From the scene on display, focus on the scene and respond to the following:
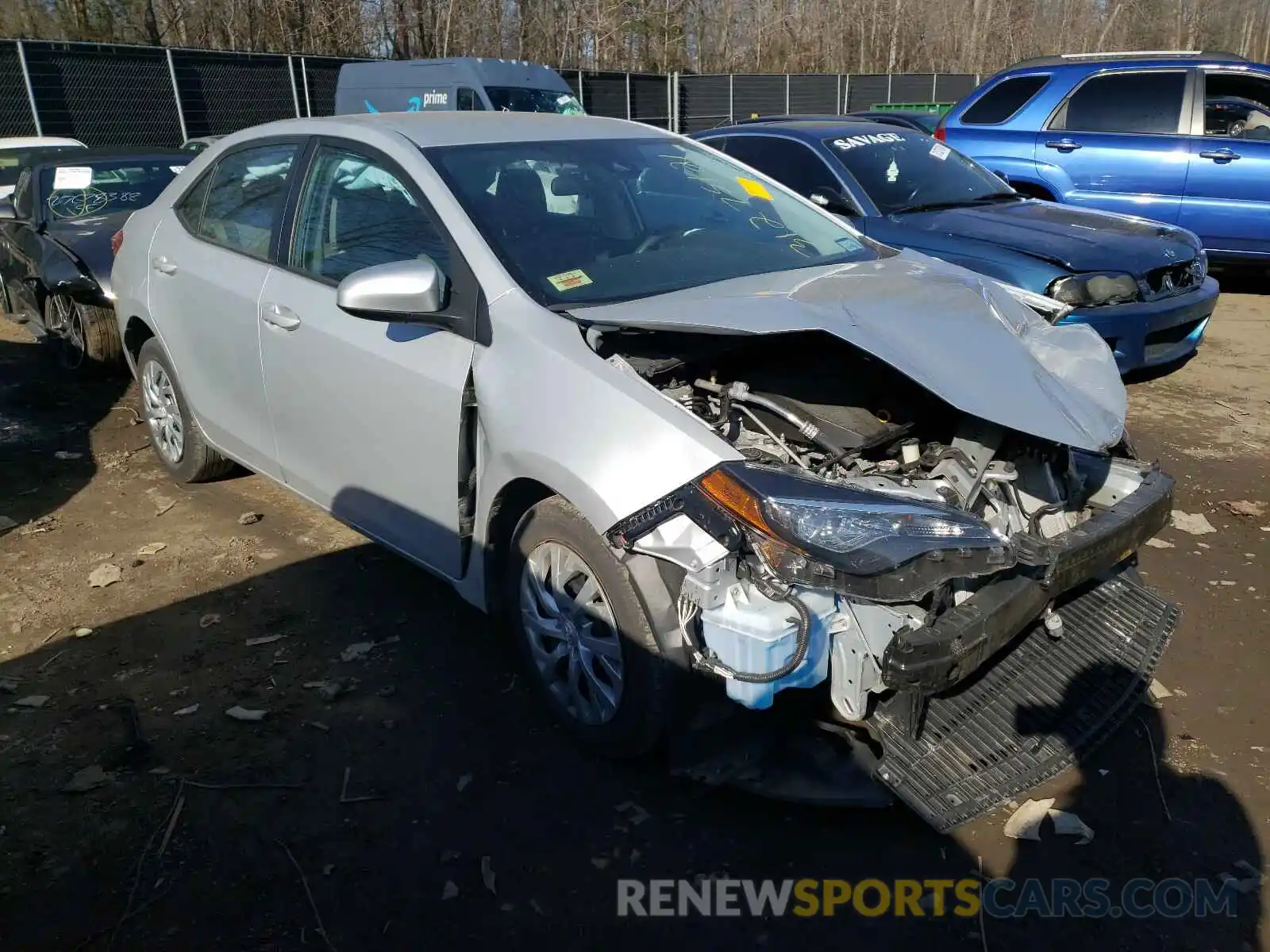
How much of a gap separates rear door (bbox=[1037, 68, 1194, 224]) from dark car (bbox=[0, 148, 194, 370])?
736 centimetres

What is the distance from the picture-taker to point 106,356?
7.23m

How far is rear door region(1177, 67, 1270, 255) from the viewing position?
26.7 ft

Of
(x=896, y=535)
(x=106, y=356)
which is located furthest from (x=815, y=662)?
(x=106, y=356)

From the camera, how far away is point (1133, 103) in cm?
855

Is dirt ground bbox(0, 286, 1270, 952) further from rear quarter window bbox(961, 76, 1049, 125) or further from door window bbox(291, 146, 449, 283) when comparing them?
rear quarter window bbox(961, 76, 1049, 125)

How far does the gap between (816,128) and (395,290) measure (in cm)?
495

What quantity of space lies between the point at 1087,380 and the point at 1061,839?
1355 millimetres

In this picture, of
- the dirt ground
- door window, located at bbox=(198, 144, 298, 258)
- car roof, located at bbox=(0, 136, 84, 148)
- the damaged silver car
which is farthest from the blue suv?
car roof, located at bbox=(0, 136, 84, 148)

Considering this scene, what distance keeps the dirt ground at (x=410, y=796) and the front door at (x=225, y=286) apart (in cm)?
65

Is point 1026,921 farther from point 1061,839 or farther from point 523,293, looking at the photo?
point 523,293

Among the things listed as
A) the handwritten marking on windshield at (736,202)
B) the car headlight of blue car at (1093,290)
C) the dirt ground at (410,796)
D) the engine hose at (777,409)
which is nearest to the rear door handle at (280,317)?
the dirt ground at (410,796)

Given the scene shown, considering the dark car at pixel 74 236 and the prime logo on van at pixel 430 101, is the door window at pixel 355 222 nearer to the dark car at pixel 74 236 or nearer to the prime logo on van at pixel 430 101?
the dark car at pixel 74 236

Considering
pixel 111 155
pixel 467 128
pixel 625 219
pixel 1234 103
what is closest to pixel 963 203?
pixel 1234 103

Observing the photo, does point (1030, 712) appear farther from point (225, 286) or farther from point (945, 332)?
point (225, 286)
